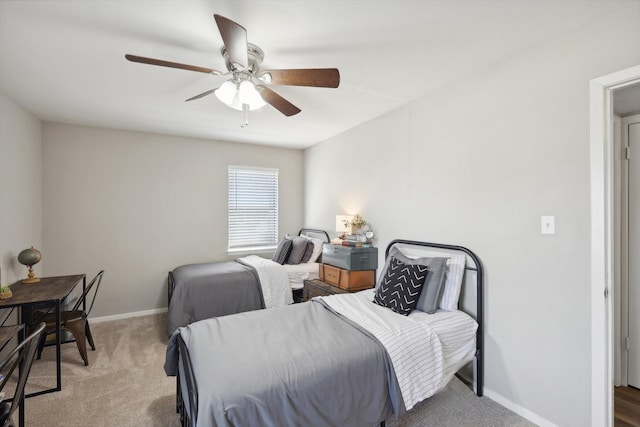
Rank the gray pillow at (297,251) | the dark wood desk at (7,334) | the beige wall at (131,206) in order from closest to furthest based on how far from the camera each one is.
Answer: the dark wood desk at (7,334) → the beige wall at (131,206) → the gray pillow at (297,251)

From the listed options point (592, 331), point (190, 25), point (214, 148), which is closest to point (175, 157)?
point (214, 148)

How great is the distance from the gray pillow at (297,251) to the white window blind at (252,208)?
97cm

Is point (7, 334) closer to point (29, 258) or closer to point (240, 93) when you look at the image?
point (29, 258)

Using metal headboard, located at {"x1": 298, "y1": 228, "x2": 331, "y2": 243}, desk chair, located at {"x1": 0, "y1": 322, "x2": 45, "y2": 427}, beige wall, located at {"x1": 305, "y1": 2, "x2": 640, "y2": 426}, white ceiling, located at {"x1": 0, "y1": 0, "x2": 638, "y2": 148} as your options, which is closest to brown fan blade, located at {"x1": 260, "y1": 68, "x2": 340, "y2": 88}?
white ceiling, located at {"x1": 0, "y1": 0, "x2": 638, "y2": 148}

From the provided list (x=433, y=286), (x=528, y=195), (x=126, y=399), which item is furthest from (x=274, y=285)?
(x=528, y=195)

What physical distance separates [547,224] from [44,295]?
3.86 m

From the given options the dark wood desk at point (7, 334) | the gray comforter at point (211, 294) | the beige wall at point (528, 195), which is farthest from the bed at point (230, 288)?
the beige wall at point (528, 195)

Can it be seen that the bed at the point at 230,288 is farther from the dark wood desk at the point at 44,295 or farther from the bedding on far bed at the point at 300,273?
the dark wood desk at the point at 44,295

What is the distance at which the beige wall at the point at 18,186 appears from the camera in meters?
2.77

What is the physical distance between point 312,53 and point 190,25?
78cm

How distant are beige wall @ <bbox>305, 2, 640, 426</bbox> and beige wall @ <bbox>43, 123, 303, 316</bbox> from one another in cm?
309

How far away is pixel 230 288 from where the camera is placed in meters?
3.42

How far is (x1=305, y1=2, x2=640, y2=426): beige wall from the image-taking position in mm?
1800

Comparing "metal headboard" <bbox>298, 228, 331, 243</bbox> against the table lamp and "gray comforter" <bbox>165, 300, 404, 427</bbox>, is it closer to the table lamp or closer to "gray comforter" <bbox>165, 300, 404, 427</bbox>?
the table lamp
